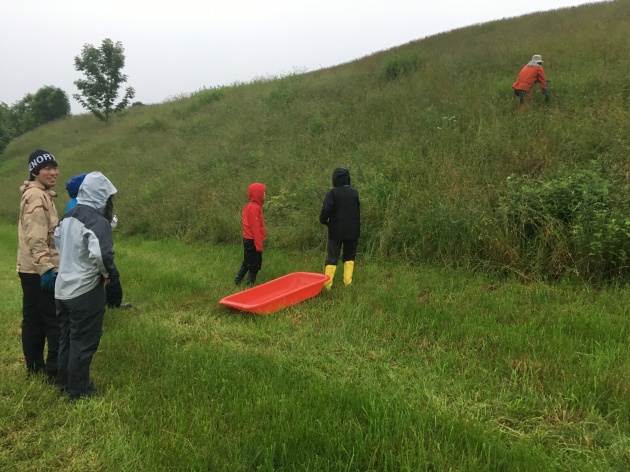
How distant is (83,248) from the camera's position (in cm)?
322

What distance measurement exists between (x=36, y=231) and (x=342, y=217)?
3858 mm

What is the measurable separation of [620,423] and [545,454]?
2.38ft

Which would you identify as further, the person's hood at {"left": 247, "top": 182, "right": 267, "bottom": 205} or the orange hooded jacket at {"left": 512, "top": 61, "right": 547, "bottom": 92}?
the orange hooded jacket at {"left": 512, "top": 61, "right": 547, "bottom": 92}

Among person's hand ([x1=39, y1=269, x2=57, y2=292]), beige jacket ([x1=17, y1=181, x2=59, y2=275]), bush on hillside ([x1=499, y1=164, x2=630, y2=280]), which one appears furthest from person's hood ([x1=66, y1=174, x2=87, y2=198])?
bush on hillside ([x1=499, y1=164, x2=630, y2=280])

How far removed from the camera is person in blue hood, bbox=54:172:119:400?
3.21 meters

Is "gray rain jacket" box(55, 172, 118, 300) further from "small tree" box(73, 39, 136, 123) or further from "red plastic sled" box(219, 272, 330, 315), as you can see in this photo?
"small tree" box(73, 39, 136, 123)

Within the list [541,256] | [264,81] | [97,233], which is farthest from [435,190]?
[264,81]

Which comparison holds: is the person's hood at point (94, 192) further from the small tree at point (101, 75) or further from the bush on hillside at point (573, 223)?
the small tree at point (101, 75)

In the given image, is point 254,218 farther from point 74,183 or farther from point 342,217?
point 74,183

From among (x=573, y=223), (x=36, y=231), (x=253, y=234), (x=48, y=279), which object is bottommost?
(x=573, y=223)

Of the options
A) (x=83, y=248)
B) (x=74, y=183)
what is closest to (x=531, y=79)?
(x=74, y=183)

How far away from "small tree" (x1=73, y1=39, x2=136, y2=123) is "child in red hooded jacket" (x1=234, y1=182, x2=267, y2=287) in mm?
24460

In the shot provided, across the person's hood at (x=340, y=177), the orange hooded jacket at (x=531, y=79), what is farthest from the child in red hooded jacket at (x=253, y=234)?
the orange hooded jacket at (x=531, y=79)

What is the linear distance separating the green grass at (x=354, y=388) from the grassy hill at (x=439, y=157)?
1066 millimetres
